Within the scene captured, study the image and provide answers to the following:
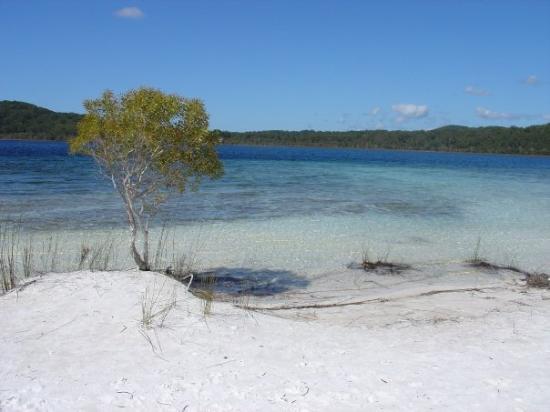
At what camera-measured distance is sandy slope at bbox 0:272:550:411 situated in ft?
15.9

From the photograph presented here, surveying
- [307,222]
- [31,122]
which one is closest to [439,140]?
[31,122]

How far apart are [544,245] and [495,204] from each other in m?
10.6

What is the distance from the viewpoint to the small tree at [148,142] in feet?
27.8

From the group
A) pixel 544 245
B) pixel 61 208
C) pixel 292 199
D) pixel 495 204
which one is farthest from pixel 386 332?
pixel 495 204

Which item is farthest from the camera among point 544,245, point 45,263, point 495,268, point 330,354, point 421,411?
point 544,245

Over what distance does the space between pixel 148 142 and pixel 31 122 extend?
12873 centimetres

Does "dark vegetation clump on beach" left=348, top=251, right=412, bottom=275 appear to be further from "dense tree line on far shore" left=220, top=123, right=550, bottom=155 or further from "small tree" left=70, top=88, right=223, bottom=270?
"dense tree line on far shore" left=220, top=123, right=550, bottom=155

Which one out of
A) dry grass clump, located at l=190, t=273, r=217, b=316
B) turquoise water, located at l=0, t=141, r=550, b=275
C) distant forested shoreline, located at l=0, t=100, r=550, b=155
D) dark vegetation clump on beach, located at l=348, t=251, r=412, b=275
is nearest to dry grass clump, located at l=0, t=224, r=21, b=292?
turquoise water, located at l=0, t=141, r=550, b=275

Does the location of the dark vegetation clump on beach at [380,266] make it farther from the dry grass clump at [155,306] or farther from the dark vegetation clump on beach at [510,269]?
the dry grass clump at [155,306]

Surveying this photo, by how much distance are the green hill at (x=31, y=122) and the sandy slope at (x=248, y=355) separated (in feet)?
378

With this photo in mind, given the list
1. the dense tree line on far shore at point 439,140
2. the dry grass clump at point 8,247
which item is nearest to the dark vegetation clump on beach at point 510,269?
the dry grass clump at point 8,247

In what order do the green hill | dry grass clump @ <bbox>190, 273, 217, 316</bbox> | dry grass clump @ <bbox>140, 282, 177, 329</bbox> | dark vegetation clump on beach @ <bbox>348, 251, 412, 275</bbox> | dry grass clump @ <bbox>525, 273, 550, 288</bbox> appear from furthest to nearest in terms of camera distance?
1. the green hill
2. dark vegetation clump on beach @ <bbox>348, 251, 412, 275</bbox>
3. dry grass clump @ <bbox>525, 273, 550, 288</bbox>
4. dry grass clump @ <bbox>190, 273, 217, 316</bbox>
5. dry grass clump @ <bbox>140, 282, 177, 329</bbox>

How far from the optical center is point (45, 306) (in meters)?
6.79

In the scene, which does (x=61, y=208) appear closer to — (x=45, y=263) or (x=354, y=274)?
(x=45, y=263)
